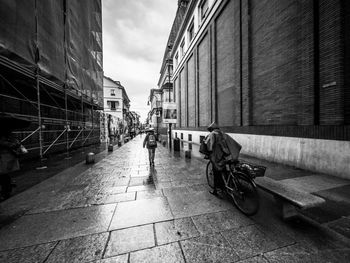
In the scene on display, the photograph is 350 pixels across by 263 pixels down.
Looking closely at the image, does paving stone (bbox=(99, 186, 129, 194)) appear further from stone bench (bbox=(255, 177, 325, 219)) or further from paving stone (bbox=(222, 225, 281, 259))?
stone bench (bbox=(255, 177, 325, 219))

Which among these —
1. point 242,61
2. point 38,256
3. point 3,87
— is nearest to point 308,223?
point 38,256

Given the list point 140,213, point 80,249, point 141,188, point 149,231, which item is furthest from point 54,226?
point 141,188

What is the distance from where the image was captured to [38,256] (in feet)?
6.44

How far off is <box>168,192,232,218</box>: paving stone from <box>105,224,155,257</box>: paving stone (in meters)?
0.71

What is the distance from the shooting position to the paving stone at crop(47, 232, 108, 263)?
1.92m

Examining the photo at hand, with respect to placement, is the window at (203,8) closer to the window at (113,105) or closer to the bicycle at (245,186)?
the bicycle at (245,186)

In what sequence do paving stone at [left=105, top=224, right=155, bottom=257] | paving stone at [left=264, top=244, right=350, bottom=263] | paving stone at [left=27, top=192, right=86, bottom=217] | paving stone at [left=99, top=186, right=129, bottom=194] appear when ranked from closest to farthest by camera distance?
1. paving stone at [left=264, top=244, right=350, bottom=263]
2. paving stone at [left=105, top=224, right=155, bottom=257]
3. paving stone at [left=27, top=192, right=86, bottom=217]
4. paving stone at [left=99, top=186, right=129, bottom=194]

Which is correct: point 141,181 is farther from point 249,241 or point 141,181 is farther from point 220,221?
point 249,241

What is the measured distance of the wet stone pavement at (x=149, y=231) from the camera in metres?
1.96

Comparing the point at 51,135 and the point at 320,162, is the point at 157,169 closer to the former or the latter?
the point at 320,162

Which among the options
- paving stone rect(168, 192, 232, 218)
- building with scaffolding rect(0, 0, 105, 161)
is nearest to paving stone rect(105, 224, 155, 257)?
paving stone rect(168, 192, 232, 218)

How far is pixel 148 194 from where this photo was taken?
389 centimetres

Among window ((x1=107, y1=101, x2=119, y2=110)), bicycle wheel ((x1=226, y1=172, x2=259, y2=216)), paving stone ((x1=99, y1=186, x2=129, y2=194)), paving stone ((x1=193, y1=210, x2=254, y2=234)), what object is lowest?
paving stone ((x1=99, y1=186, x2=129, y2=194))

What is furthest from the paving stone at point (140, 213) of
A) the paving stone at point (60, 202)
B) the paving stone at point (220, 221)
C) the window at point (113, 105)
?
the window at point (113, 105)
